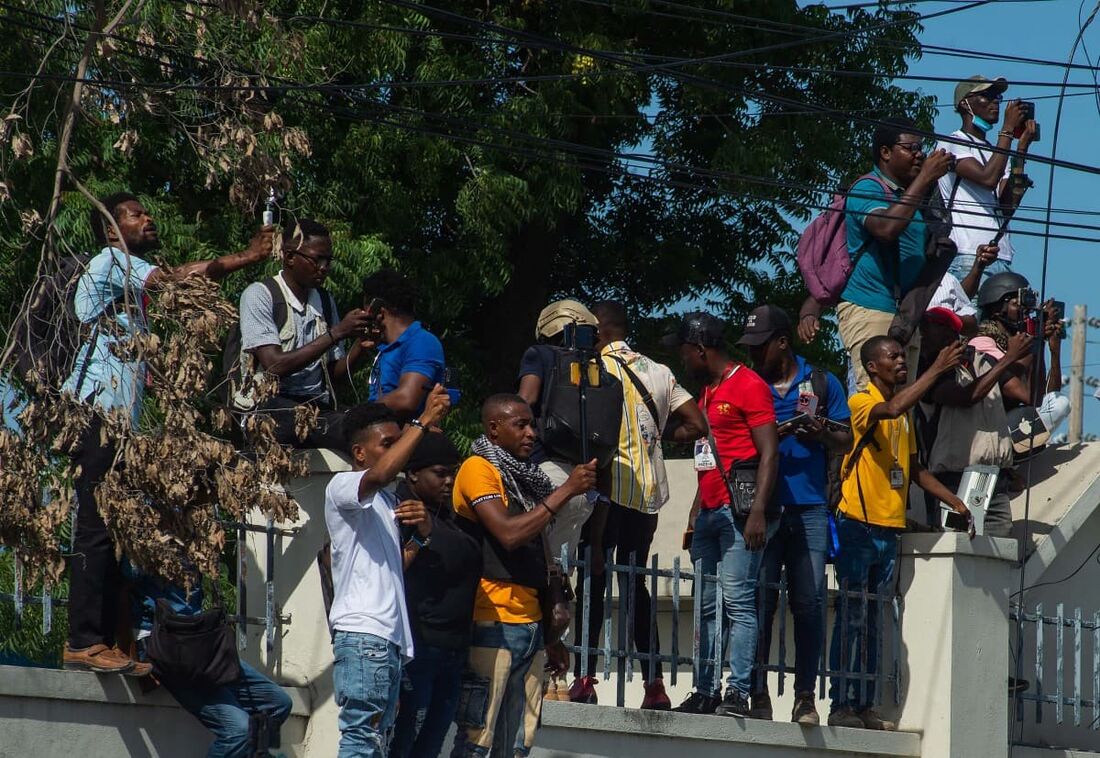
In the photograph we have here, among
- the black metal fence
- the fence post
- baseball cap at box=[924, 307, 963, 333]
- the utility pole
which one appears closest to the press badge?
the black metal fence

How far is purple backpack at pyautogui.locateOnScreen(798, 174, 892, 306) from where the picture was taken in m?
9.92

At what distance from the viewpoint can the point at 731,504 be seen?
27.6 feet

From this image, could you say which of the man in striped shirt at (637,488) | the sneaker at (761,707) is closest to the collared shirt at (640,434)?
the man in striped shirt at (637,488)

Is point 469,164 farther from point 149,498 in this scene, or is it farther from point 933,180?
point 149,498

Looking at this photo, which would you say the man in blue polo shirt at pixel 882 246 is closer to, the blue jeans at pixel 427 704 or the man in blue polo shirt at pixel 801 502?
the man in blue polo shirt at pixel 801 502

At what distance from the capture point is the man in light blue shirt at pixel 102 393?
23.0 ft

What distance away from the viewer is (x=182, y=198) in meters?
13.9

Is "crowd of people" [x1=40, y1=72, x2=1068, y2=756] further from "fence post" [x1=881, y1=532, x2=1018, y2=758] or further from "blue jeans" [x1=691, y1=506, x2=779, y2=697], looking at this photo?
"fence post" [x1=881, y1=532, x2=1018, y2=758]

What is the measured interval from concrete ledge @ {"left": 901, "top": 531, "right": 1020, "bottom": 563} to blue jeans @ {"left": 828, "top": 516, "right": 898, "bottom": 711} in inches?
6.4

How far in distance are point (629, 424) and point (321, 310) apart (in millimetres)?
1593

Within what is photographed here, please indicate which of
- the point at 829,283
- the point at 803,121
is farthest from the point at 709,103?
the point at 829,283

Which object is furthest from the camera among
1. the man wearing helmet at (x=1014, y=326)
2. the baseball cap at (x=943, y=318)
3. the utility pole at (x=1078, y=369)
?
the utility pole at (x=1078, y=369)

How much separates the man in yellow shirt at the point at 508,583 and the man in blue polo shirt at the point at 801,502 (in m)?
1.69

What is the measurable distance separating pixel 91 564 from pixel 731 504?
3.01 metres
